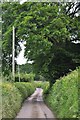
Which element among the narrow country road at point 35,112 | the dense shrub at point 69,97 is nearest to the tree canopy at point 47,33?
the narrow country road at point 35,112

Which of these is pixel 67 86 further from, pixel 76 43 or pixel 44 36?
pixel 76 43

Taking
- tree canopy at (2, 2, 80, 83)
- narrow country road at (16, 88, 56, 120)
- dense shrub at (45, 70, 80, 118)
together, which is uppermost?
tree canopy at (2, 2, 80, 83)

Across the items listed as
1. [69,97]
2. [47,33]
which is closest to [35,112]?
[47,33]

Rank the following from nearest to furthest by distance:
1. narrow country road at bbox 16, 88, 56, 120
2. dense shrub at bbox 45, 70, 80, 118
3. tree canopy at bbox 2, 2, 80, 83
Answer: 1. dense shrub at bbox 45, 70, 80, 118
2. narrow country road at bbox 16, 88, 56, 120
3. tree canopy at bbox 2, 2, 80, 83

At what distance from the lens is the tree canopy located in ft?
46.2

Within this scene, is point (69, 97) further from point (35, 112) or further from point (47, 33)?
point (47, 33)

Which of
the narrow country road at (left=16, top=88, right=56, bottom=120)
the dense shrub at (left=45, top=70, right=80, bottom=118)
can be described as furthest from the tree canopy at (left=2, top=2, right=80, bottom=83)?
the dense shrub at (left=45, top=70, right=80, bottom=118)

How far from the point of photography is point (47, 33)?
46.8 ft

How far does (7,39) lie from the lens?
51.6 feet

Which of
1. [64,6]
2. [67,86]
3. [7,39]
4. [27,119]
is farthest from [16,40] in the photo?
[67,86]

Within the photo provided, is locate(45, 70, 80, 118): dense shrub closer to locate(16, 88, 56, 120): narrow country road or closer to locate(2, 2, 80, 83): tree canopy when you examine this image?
locate(16, 88, 56, 120): narrow country road

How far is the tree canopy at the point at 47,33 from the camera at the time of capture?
14.1 m

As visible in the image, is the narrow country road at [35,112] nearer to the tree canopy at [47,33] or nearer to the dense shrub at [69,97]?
the dense shrub at [69,97]

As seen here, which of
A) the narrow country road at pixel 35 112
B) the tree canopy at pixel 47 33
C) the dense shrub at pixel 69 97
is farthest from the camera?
the tree canopy at pixel 47 33
